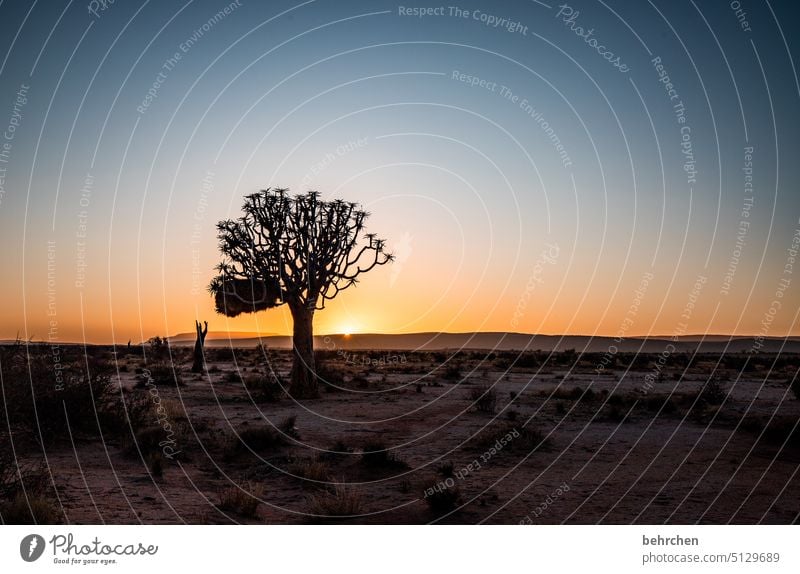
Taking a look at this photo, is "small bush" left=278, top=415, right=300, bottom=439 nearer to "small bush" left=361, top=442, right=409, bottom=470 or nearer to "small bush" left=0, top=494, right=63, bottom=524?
"small bush" left=361, top=442, right=409, bottom=470

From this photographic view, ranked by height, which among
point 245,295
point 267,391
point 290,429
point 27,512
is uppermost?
point 245,295

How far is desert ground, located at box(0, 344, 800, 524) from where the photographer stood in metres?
9.08

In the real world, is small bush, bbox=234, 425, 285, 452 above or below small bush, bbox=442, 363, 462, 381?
above

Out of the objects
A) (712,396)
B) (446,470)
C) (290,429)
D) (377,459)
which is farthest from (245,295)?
(712,396)

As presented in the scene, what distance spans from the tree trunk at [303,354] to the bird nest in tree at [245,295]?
100cm

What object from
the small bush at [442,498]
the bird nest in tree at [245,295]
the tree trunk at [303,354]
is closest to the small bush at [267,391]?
the tree trunk at [303,354]

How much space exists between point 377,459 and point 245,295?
526 inches

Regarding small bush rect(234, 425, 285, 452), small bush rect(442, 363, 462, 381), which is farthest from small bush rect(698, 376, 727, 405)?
small bush rect(234, 425, 285, 452)

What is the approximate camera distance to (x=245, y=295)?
23.8 meters

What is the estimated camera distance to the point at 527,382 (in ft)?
105

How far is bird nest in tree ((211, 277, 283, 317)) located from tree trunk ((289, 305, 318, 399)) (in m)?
1.00

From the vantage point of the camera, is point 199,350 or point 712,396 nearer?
point 712,396

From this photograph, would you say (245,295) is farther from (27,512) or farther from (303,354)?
(27,512)
